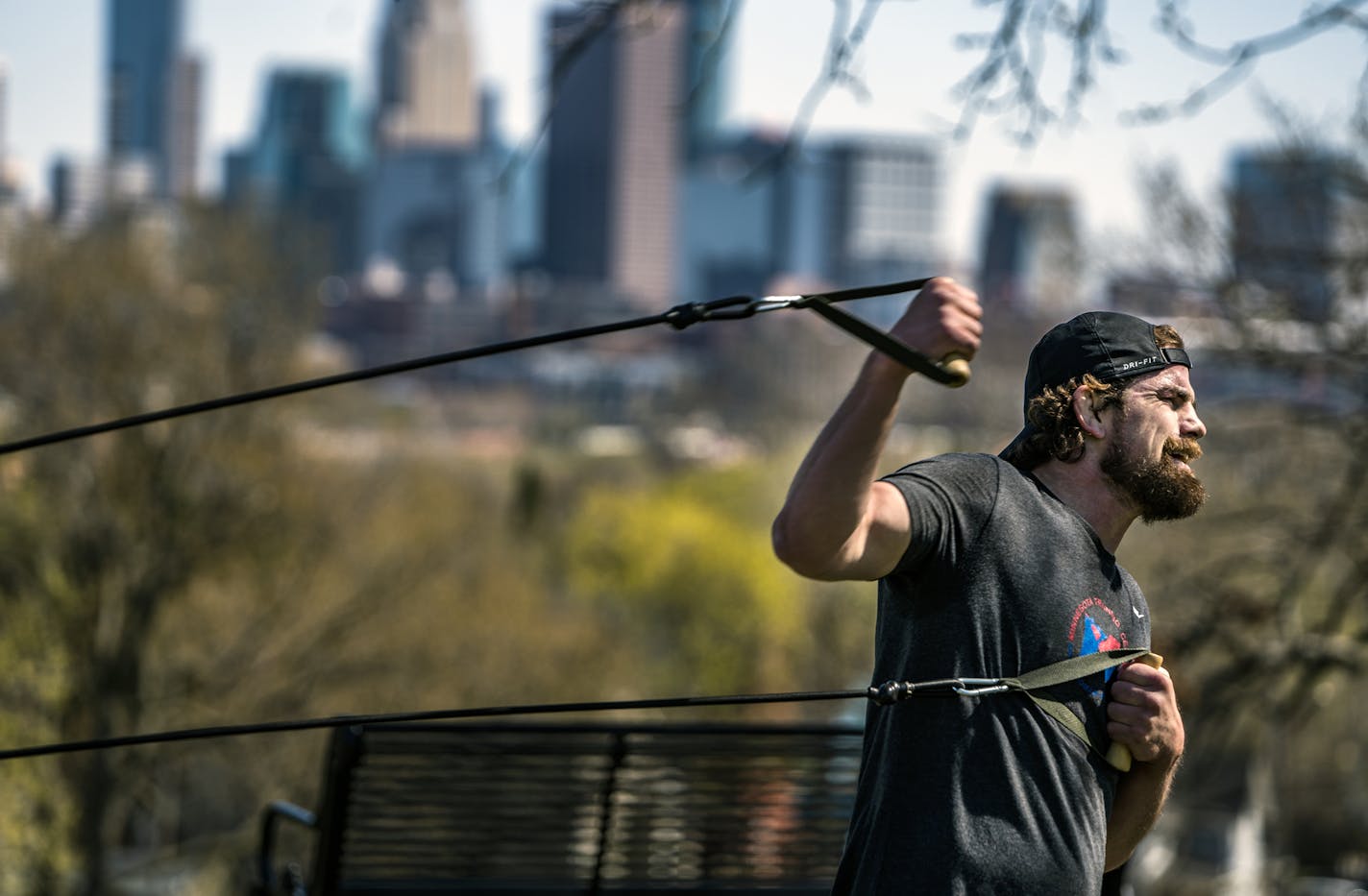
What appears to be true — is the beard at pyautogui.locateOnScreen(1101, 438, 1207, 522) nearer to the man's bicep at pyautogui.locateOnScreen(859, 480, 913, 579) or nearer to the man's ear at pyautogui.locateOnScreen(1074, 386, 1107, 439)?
the man's ear at pyautogui.locateOnScreen(1074, 386, 1107, 439)

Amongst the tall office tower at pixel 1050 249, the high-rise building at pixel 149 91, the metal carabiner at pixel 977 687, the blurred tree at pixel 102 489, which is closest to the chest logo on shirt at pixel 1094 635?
the metal carabiner at pixel 977 687

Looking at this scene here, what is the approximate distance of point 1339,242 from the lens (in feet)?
36.5

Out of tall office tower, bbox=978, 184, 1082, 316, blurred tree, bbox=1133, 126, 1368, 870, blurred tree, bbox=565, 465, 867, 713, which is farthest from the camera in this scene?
blurred tree, bbox=565, 465, 867, 713

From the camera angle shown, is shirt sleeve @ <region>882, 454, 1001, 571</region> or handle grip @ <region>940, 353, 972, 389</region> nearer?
handle grip @ <region>940, 353, 972, 389</region>

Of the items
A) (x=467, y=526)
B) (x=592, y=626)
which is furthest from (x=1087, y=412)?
(x=467, y=526)

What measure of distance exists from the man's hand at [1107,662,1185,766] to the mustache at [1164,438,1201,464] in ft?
1.10

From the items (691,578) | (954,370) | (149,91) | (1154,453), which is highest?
(149,91)

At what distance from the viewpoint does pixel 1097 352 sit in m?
2.96

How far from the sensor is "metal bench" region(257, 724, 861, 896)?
5316 mm

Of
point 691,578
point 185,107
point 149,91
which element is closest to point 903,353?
point 691,578

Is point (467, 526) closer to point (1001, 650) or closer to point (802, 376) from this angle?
point (1001, 650)

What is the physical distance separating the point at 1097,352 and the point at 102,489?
20382 millimetres

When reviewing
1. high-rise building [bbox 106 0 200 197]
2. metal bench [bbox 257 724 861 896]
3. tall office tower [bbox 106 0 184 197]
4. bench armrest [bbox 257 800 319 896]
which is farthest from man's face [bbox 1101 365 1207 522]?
high-rise building [bbox 106 0 200 197]

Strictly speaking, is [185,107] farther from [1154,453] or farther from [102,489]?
[1154,453]
